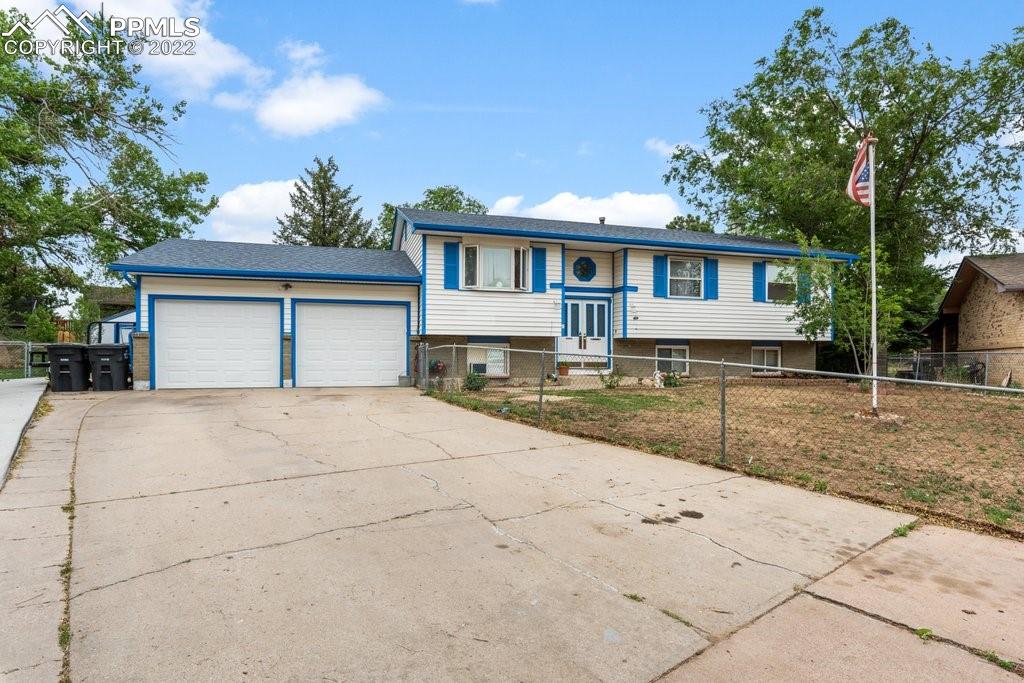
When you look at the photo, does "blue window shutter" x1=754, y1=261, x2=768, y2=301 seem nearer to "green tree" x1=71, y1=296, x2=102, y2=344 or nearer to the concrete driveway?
the concrete driveway

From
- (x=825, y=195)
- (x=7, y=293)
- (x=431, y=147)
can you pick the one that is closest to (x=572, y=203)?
(x=825, y=195)

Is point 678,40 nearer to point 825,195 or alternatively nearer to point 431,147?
point 431,147

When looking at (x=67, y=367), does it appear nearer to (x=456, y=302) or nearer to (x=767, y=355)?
(x=456, y=302)

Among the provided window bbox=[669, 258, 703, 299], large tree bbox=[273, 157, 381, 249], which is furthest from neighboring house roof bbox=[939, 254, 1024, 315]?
large tree bbox=[273, 157, 381, 249]

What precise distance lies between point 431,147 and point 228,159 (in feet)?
19.4

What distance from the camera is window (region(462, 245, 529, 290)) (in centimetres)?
1582

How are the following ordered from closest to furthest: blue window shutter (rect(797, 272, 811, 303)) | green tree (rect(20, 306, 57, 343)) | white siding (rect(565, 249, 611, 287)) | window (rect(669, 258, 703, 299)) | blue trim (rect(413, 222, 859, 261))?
blue trim (rect(413, 222, 859, 261)) < blue window shutter (rect(797, 272, 811, 303)) < white siding (rect(565, 249, 611, 287)) < window (rect(669, 258, 703, 299)) < green tree (rect(20, 306, 57, 343))

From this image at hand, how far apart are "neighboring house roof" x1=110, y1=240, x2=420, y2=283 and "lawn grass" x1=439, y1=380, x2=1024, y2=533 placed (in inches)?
204

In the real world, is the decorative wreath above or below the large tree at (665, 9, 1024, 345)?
below

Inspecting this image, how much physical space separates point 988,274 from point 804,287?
328 inches

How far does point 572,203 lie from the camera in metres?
38.3

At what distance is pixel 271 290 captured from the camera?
14.4 metres

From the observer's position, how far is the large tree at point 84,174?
17.0m

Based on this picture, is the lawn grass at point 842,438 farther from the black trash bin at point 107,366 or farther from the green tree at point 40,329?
the green tree at point 40,329
